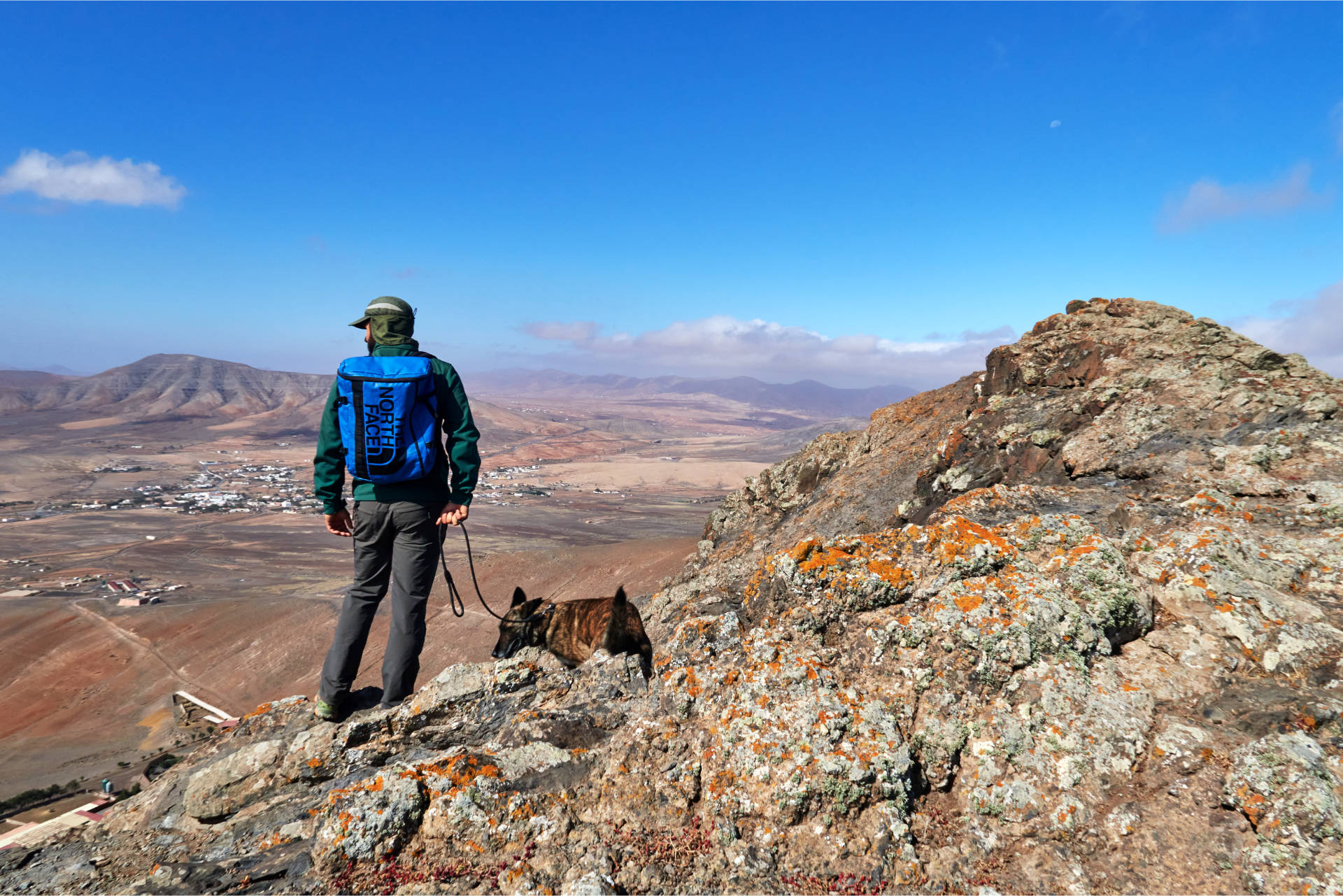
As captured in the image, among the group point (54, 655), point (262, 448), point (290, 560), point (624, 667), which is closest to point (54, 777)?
point (54, 655)

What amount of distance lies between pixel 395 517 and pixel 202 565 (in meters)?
60.7

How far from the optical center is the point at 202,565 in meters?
51.1

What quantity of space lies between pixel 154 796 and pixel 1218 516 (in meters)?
7.97

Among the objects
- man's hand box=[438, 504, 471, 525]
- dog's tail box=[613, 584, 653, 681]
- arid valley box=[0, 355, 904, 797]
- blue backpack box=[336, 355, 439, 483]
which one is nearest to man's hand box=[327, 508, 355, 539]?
blue backpack box=[336, 355, 439, 483]

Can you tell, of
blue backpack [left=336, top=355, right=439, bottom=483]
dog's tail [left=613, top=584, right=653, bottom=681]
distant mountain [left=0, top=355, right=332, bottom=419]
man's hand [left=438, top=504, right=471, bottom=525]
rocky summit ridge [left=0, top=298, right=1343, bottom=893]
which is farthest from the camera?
distant mountain [left=0, top=355, right=332, bottom=419]

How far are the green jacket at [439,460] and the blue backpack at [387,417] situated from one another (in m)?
0.12

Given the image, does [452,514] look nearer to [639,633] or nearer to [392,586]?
Result: [392,586]

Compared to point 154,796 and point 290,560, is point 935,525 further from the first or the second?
point 290,560

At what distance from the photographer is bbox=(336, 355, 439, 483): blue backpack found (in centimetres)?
430

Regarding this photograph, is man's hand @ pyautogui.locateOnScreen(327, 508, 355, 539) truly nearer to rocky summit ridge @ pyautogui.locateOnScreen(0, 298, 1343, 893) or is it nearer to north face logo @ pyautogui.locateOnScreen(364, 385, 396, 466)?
north face logo @ pyautogui.locateOnScreen(364, 385, 396, 466)

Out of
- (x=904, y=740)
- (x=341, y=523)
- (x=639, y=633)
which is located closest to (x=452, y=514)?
(x=341, y=523)

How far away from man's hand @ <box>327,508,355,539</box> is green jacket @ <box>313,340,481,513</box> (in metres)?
0.11

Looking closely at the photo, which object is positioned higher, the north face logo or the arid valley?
the north face logo

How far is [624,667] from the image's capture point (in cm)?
453
